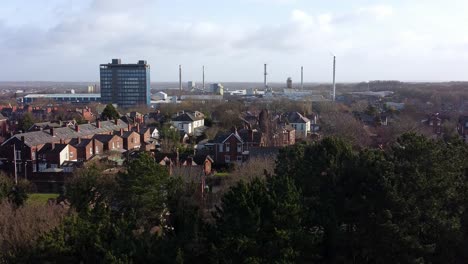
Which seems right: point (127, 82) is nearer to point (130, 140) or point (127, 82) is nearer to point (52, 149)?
point (130, 140)

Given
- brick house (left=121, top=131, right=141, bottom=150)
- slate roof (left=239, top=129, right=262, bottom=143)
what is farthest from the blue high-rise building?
slate roof (left=239, top=129, right=262, bottom=143)

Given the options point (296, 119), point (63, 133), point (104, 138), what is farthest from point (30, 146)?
point (296, 119)

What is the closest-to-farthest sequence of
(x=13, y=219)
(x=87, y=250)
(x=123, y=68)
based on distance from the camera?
1. (x=87, y=250)
2. (x=13, y=219)
3. (x=123, y=68)

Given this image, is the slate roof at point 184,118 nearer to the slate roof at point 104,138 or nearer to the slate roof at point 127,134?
the slate roof at point 127,134

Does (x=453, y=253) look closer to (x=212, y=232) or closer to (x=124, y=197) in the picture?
(x=212, y=232)

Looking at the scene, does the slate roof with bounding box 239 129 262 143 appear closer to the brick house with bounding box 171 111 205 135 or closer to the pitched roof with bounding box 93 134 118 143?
the pitched roof with bounding box 93 134 118 143

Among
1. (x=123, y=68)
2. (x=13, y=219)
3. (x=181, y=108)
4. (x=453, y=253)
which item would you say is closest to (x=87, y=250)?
(x=13, y=219)
